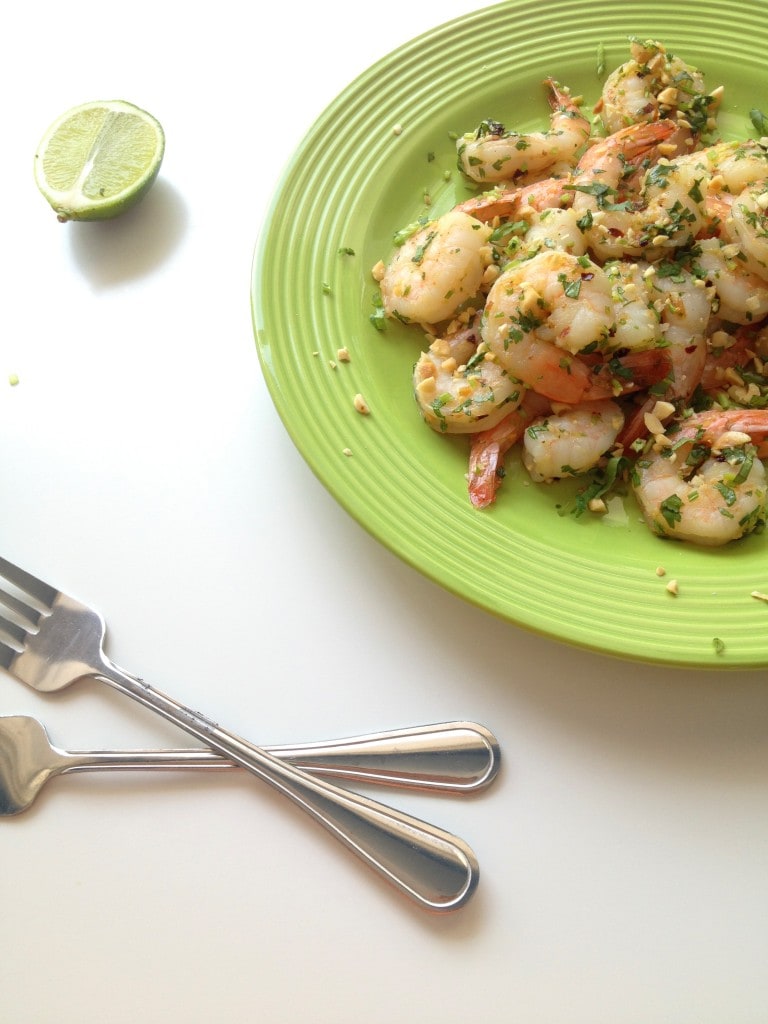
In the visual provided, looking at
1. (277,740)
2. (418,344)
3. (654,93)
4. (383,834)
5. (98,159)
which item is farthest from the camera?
(98,159)

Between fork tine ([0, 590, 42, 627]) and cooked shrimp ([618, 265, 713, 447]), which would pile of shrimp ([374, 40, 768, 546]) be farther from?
fork tine ([0, 590, 42, 627])

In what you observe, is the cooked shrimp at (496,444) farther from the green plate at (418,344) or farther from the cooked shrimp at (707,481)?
the cooked shrimp at (707,481)

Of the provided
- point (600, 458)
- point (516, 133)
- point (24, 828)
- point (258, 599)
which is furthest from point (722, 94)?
point (24, 828)

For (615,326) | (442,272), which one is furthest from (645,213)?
(442,272)

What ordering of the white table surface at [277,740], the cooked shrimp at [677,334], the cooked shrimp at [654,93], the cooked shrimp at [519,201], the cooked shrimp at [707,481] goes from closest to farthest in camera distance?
the white table surface at [277,740] < the cooked shrimp at [707,481] < the cooked shrimp at [677,334] < the cooked shrimp at [519,201] < the cooked shrimp at [654,93]

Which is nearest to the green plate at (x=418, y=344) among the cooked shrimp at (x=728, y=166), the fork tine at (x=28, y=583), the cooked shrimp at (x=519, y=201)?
the cooked shrimp at (x=519, y=201)

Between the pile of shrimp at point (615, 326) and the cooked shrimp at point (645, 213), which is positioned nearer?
the pile of shrimp at point (615, 326)

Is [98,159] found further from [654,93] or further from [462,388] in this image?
[654,93]
